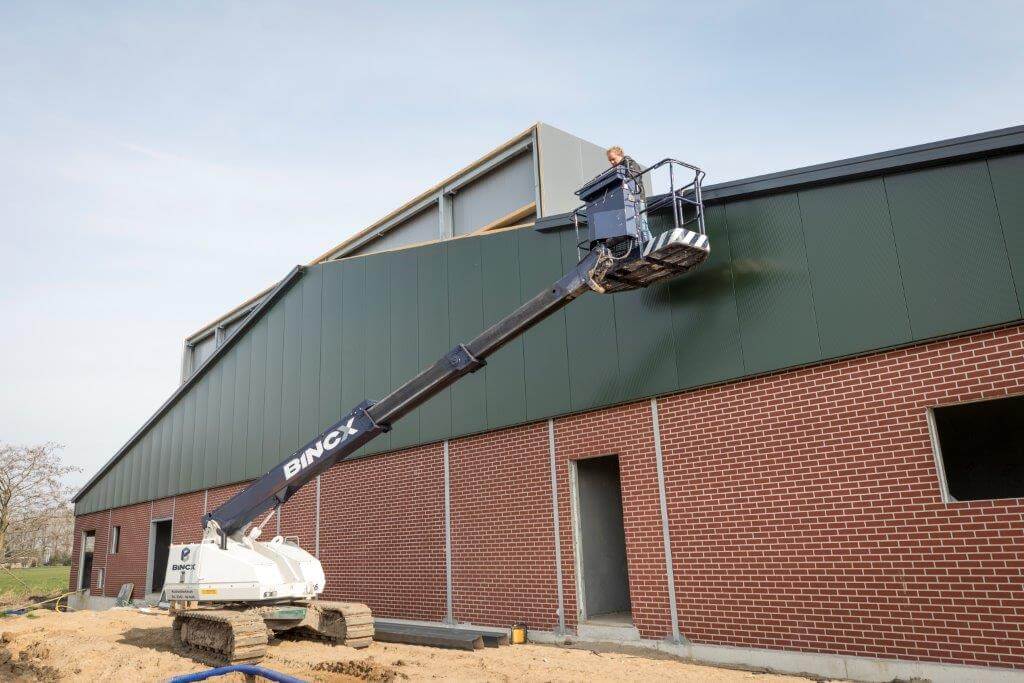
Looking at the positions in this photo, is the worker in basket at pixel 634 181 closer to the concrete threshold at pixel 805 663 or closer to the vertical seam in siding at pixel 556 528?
the vertical seam in siding at pixel 556 528

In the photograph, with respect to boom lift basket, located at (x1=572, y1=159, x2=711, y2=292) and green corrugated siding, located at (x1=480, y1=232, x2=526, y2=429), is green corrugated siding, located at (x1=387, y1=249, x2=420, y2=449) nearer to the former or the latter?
green corrugated siding, located at (x1=480, y1=232, x2=526, y2=429)

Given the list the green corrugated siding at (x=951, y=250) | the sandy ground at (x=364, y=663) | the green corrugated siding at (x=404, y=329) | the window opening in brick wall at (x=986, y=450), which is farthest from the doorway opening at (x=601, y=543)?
the green corrugated siding at (x=951, y=250)

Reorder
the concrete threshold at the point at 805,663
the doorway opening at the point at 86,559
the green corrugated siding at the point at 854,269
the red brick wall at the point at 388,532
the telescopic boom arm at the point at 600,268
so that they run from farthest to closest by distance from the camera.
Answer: the doorway opening at the point at 86,559, the red brick wall at the point at 388,532, the telescopic boom arm at the point at 600,268, the green corrugated siding at the point at 854,269, the concrete threshold at the point at 805,663

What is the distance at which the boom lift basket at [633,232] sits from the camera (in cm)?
939

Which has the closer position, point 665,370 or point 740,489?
point 740,489

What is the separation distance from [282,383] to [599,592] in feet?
38.4

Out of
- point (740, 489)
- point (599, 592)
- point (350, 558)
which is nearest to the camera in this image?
point (740, 489)

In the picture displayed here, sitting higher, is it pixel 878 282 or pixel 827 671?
pixel 878 282

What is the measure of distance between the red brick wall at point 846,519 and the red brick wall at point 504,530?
266 centimetres

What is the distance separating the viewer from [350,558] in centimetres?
1658

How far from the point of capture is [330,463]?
12078 mm

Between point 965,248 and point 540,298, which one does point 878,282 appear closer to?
point 965,248

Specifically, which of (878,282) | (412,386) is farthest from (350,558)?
(878,282)

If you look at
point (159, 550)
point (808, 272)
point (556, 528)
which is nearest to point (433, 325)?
point (556, 528)
